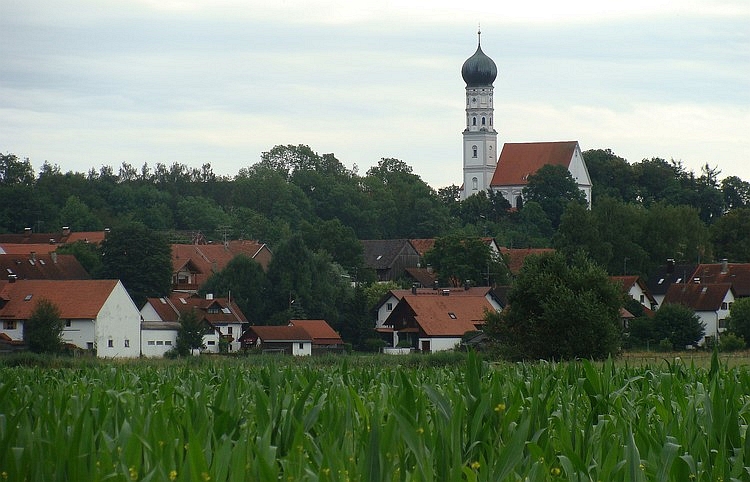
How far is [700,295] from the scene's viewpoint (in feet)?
291

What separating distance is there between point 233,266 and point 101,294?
503 inches

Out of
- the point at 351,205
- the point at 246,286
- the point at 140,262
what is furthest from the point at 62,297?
the point at 351,205

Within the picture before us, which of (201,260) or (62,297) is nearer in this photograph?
(62,297)

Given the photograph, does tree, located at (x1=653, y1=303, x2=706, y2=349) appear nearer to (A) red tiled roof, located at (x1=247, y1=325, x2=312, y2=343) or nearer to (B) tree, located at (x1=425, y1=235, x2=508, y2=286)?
(A) red tiled roof, located at (x1=247, y1=325, x2=312, y2=343)

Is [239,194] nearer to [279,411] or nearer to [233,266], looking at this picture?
[233,266]

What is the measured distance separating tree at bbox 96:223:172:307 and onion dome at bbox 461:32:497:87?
97.6 m

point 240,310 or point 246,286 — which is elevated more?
point 246,286

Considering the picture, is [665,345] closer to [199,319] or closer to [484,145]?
[199,319]

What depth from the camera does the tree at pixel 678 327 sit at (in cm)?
7325

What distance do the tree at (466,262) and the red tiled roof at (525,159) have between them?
62.1 metres

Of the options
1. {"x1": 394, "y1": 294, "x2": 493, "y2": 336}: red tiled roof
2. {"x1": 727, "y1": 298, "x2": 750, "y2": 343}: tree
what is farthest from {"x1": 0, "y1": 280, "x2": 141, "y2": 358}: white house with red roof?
{"x1": 727, "y1": 298, "x2": 750, "y2": 343}: tree

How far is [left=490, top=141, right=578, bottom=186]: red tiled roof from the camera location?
164 metres

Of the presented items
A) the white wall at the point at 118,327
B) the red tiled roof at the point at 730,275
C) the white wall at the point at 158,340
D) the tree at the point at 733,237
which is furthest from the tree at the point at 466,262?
the white wall at the point at 118,327

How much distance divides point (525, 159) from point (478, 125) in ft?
54.2
